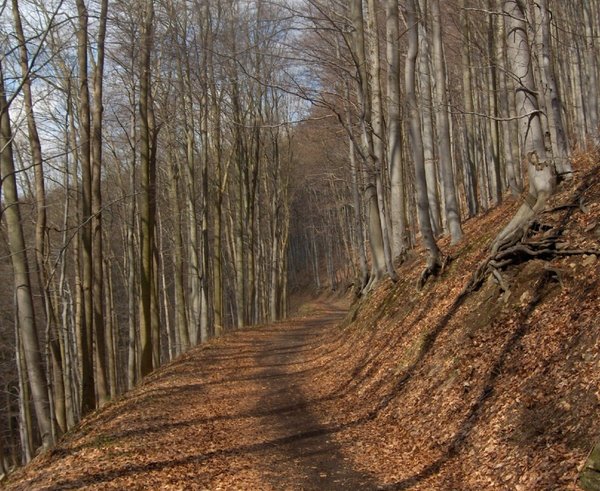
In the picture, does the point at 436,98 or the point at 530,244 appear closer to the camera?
the point at 530,244

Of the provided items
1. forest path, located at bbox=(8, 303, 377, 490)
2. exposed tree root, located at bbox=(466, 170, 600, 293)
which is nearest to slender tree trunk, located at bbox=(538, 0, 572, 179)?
exposed tree root, located at bbox=(466, 170, 600, 293)

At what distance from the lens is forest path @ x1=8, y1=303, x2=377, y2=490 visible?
6535mm

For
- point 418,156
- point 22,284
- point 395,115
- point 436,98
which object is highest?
point 436,98

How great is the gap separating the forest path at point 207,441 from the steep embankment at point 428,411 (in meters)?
0.03

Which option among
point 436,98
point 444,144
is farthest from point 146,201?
point 436,98

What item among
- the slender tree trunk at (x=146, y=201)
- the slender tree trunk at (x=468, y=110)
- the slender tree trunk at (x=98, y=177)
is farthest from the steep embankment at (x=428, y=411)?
the slender tree trunk at (x=468, y=110)

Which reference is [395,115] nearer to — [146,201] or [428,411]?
[146,201]

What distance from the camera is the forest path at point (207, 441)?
6.54 meters

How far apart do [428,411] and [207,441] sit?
3.19 meters

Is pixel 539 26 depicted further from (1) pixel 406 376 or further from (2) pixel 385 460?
(2) pixel 385 460

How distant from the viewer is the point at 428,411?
294 inches

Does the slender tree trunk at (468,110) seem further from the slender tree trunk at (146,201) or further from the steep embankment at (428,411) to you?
the slender tree trunk at (146,201)

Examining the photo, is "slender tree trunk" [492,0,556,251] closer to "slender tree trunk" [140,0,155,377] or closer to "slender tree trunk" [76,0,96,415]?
"slender tree trunk" [76,0,96,415]

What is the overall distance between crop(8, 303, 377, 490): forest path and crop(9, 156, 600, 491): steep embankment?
3 centimetres
